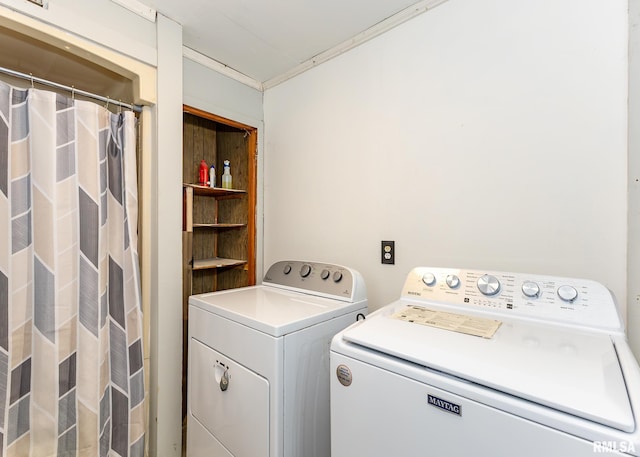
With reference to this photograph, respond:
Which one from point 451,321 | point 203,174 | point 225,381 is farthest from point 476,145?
point 203,174

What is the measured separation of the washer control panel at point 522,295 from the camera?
36.8 inches

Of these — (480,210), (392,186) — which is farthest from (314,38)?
(480,210)

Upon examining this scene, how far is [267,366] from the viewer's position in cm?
114

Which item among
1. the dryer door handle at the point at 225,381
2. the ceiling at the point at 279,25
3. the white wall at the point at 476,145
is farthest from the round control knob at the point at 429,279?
the ceiling at the point at 279,25

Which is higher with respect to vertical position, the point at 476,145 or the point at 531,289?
the point at 476,145

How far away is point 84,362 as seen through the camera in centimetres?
144

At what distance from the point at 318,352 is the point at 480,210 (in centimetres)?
94

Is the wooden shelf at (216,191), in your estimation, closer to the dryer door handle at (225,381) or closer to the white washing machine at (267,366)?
the white washing machine at (267,366)

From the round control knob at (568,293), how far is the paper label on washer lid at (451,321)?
219 mm

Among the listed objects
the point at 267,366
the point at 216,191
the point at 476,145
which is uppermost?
the point at 476,145

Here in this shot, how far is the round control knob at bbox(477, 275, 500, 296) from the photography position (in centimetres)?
109

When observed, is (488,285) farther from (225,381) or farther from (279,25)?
(279,25)

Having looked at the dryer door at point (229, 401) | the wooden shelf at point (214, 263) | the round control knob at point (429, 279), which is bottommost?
the dryer door at point (229, 401)

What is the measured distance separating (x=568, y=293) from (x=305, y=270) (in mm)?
1171
